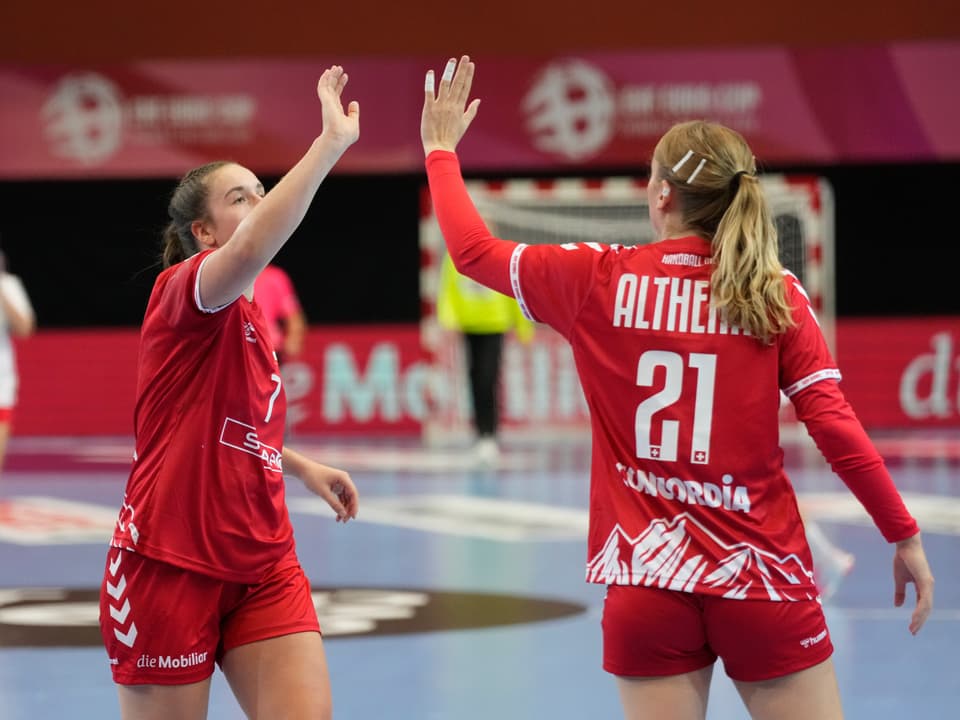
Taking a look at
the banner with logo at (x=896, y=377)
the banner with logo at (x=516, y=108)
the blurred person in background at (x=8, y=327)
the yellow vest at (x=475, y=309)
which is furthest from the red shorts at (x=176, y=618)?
the banner with logo at (x=896, y=377)

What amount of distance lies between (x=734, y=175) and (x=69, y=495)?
852 cm

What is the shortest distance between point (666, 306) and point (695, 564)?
461 millimetres

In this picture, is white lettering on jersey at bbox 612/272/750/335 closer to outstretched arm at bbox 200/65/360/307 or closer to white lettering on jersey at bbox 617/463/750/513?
white lettering on jersey at bbox 617/463/750/513

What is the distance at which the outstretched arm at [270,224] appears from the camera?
2791 millimetres

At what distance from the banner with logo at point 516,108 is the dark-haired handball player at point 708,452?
39.2 feet

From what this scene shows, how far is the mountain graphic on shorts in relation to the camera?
2.76 meters

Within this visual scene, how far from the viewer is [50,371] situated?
609 inches

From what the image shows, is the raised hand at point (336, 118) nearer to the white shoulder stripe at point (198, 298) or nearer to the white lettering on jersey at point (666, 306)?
the white shoulder stripe at point (198, 298)

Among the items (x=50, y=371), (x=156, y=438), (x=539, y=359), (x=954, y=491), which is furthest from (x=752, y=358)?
(x=50, y=371)

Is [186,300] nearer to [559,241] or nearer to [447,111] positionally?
[447,111]

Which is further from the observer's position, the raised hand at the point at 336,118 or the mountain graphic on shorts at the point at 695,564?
the raised hand at the point at 336,118

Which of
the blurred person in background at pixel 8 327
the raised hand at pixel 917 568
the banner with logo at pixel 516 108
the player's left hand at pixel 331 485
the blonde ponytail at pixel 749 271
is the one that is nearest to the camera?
the blonde ponytail at pixel 749 271

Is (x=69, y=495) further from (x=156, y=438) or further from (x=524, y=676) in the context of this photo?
(x=156, y=438)

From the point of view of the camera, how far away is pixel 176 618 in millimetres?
3035
